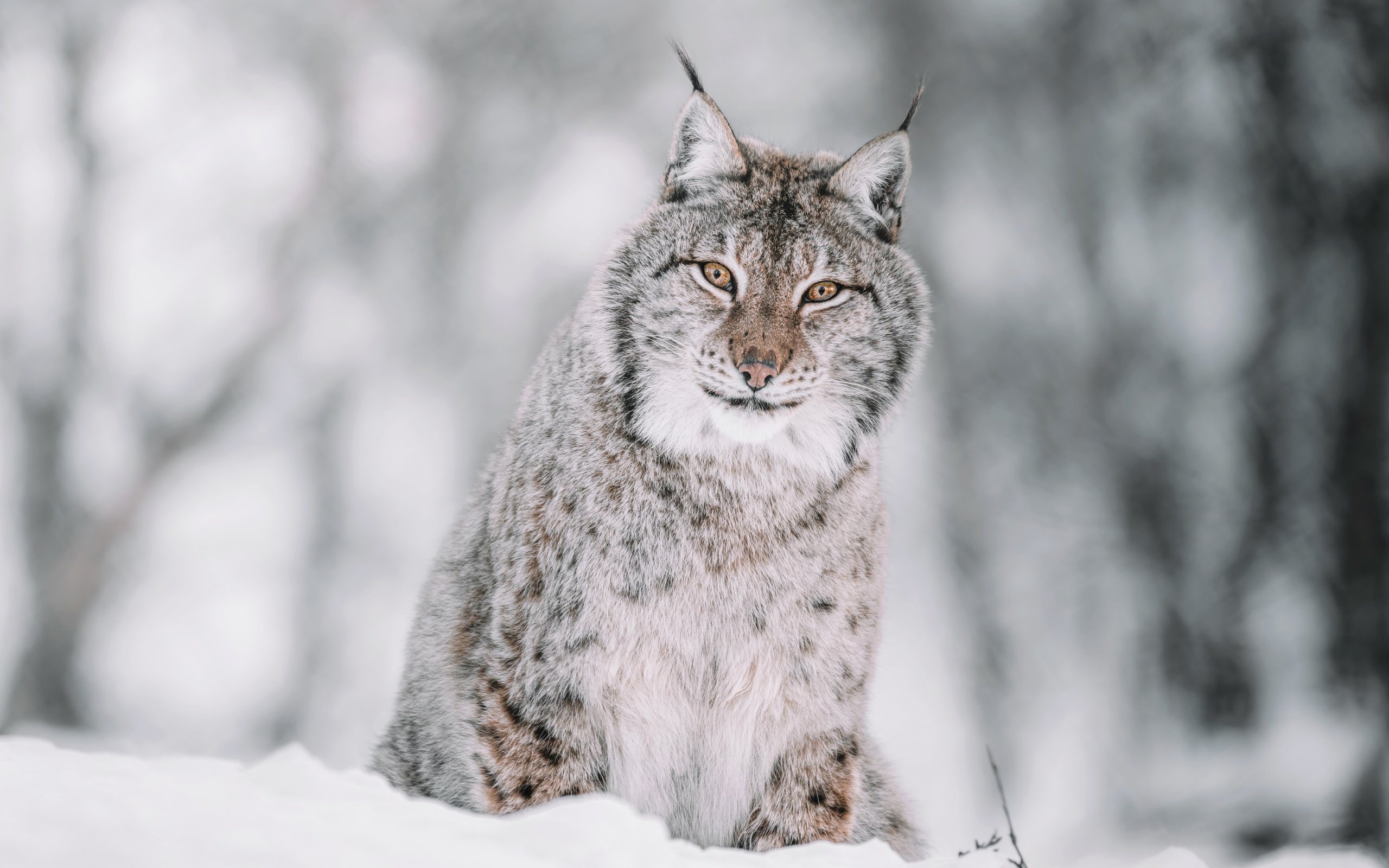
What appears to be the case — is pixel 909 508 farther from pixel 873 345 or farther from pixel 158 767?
pixel 158 767

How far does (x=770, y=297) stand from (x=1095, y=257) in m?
6.73

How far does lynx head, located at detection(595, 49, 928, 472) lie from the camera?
3.34 meters

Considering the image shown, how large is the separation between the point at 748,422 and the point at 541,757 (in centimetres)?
→ 114

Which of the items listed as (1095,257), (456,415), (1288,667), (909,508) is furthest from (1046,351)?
(456,415)

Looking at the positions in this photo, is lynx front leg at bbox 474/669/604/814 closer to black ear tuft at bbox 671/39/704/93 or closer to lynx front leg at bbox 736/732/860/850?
lynx front leg at bbox 736/732/860/850

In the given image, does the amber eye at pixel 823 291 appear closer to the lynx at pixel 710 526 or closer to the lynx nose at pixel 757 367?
the lynx at pixel 710 526

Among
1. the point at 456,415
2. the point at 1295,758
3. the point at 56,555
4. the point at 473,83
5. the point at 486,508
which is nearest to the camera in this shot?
the point at 486,508

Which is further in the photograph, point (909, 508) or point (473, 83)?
point (473, 83)

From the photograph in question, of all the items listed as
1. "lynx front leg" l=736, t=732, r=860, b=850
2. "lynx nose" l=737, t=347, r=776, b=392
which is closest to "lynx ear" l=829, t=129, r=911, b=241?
"lynx nose" l=737, t=347, r=776, b=392

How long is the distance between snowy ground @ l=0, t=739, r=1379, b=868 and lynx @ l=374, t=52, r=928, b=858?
323 millimetres

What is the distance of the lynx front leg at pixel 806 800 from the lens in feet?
11.6

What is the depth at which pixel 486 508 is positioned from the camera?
159 inches

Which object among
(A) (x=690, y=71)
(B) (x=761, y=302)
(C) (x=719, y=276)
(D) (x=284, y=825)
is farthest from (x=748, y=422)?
(D) (x=284, y=825)

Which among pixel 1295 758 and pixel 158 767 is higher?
pixel 158 767
